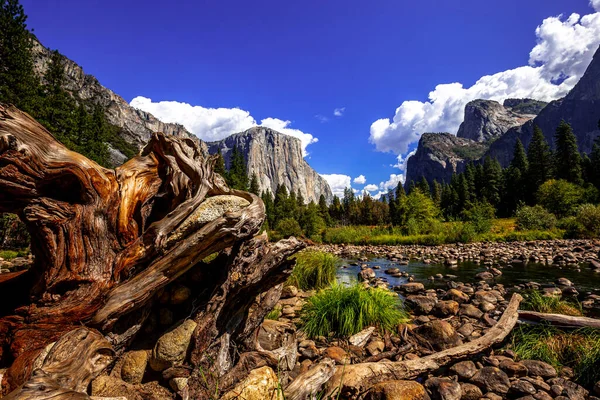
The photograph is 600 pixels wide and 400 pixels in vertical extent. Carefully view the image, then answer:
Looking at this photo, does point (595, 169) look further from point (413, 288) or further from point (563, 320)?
point (563, 320)

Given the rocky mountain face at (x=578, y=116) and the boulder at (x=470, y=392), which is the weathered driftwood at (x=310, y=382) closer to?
the boulder at (x=470, y=392)

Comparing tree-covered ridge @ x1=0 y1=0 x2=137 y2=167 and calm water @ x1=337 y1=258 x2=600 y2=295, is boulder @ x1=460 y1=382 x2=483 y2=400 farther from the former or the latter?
tree-covered ridge @ x1=0 y1=0 x2=137 y2=167

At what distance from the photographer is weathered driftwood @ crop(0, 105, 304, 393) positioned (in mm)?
2506

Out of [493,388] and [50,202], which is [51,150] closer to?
[50,202]

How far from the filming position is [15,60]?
19.5 metres

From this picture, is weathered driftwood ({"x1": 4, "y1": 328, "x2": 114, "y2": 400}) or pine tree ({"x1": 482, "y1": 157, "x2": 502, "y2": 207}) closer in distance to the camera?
weathered driftwood ({"x1": 4, "y1": 328, "x2": 114, "y2": 400})

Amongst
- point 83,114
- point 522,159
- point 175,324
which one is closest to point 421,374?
point 175,324

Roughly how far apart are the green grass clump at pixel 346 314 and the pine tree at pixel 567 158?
59.0 metres

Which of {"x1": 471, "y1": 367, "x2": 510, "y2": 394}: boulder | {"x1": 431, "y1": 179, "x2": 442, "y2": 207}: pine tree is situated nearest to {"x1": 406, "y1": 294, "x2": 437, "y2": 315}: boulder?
{"x1": 471, "y1": 367, "x2": 510, "y2": 394}: boulder

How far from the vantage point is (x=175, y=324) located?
3043mm

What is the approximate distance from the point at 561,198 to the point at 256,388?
45.1 metres

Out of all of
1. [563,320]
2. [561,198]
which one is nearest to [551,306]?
[563,320]

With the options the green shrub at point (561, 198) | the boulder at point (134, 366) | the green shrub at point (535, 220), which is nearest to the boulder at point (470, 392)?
the boulder at point (134, 366)

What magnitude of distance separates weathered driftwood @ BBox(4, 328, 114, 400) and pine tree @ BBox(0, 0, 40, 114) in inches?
969
